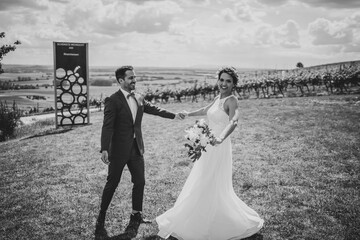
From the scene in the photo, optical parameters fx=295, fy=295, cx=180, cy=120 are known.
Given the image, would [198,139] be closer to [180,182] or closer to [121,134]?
[121,134]

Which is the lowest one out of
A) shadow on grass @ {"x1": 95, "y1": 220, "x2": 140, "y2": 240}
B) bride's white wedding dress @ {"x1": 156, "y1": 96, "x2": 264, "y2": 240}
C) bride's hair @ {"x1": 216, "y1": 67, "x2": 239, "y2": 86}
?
shadow on grass @ {"x1": 95, "y1": 220, "x2": 140, "y2": 240}

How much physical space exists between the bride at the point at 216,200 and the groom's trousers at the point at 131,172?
70 cm

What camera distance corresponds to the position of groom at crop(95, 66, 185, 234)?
5254 millimetres

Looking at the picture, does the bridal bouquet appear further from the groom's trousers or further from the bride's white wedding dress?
the groom's trousers

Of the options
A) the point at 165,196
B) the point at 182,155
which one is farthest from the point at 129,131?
the point at 182,155

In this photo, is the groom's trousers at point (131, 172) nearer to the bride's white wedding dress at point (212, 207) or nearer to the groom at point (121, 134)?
the groom at point (121, 134)

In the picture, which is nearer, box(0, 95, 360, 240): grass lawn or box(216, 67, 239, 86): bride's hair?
box(216, 67, 239, 86): bride's hair

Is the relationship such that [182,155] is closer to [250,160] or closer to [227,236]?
[250,160]

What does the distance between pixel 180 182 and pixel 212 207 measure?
3145 mm

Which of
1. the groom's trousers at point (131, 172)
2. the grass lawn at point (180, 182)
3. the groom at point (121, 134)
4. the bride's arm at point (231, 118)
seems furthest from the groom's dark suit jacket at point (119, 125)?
the bride's arm at point (231, 118)

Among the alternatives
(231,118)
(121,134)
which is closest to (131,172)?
(121,134)

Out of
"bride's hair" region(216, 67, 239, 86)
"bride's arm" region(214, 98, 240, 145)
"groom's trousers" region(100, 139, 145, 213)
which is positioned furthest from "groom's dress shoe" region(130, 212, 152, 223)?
"bride's hair" region(216, 67, 239, 86)

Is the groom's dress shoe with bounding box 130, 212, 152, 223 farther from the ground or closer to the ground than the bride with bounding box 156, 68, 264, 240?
closer to the ground

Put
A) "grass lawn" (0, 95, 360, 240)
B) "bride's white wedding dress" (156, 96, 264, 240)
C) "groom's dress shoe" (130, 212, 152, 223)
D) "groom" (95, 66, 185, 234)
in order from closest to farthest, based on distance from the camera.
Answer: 1. "bride's white wedding dress" (156, 96, 264, 240)
2. "groom" (95, 66, 185, 234)
3. "grass lawn" (0, 95, 360, 240)
4. "groom's dress shoe" (130, 212, 152, 223)
